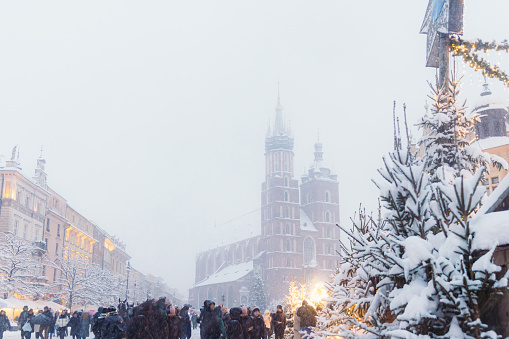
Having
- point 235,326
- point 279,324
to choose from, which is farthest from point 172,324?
point 279,324

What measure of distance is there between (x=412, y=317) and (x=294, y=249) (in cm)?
8985

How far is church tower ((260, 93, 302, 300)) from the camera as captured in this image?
91938 mm

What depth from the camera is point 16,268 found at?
36.8 m

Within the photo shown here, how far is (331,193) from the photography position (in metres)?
100

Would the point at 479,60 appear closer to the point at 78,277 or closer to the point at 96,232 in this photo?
the point at 78,277

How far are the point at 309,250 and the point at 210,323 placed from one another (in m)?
84.3

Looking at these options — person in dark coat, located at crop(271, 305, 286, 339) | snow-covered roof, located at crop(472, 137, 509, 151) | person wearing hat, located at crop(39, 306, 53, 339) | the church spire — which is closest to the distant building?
the church spire

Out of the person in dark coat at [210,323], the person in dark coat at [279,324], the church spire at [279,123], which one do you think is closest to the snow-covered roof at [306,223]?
the church spire at [279,123]

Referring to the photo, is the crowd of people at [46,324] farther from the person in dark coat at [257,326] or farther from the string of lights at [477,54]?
the string of lights at [477,54]

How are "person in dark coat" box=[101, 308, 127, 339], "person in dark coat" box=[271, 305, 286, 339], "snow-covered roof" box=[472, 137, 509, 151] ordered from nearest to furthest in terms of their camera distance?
"person in dark coat" box=[101, 308, 127, 339] → "person in dark coat" box=[271, 305, 286, 339] → "snow-covered roof" box=[472, 137, 509, 151]

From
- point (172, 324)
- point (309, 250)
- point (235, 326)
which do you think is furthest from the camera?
point (309, 250)

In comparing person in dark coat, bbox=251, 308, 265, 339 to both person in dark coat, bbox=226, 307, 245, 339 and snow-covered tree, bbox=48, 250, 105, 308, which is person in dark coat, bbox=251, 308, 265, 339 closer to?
person in dark coat, bbox=226, 307, 245, 339

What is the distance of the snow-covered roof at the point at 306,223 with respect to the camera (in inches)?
3809

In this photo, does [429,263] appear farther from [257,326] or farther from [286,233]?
[286,233]
